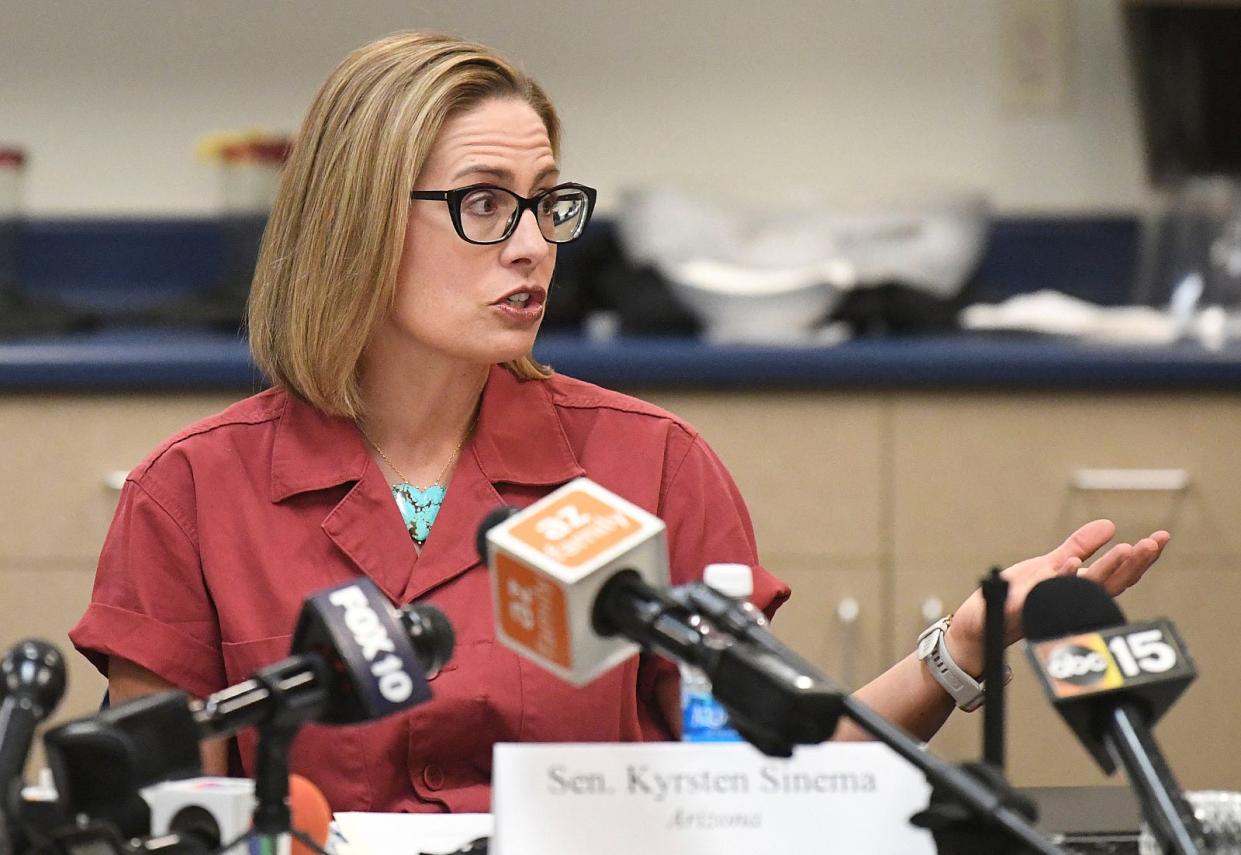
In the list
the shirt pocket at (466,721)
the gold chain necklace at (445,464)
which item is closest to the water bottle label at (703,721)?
the shirt pocket at (466,721)

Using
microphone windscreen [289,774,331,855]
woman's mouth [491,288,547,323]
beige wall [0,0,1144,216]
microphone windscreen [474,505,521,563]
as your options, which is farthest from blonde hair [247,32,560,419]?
beige wall [0,0,1144,216]

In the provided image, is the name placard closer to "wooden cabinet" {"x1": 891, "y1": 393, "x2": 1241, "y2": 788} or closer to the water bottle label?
the water bottle label

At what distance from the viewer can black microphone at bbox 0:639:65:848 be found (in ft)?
2.60

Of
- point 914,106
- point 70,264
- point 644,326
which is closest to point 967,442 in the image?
point 644,326

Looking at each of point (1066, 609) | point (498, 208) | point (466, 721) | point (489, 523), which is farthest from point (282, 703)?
point (498, 208)

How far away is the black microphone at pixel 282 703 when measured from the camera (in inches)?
30.7

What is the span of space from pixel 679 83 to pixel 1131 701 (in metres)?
2.27

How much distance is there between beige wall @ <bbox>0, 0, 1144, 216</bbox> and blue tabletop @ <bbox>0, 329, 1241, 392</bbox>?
0.57m

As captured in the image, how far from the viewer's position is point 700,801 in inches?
39.9

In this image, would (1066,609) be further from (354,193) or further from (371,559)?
(354,193)

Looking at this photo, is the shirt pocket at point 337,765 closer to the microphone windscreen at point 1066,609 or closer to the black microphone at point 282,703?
the black microphone at point 282,703

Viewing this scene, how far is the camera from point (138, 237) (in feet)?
9.84

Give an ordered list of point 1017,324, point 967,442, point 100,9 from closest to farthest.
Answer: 1. point 967,442
2. point 1017,324
3. point 100,9

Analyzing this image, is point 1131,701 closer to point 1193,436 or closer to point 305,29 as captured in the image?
point 1193,436
